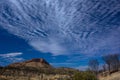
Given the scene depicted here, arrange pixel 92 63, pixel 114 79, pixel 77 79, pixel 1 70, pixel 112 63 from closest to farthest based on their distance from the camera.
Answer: pixel 77 79 < pixel 114 79 < pixel 112 63 < pixel 92 63 < pixel 1 70

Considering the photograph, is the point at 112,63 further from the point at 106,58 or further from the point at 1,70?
the point at 1,70

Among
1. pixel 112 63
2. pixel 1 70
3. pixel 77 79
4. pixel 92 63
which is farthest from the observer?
pixel 1 70

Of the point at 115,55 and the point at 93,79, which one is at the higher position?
the point at 115,55

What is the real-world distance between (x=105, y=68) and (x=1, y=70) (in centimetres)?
8695

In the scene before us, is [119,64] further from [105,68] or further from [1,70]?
[1,70]

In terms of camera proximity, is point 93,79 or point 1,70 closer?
point 93,79

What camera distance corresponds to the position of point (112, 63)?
5108 inches

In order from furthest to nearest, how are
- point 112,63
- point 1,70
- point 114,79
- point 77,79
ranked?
point 1,70 < point 112,63 < point 114,79 < point 77,79

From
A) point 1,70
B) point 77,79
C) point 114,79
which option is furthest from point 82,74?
point 1,70

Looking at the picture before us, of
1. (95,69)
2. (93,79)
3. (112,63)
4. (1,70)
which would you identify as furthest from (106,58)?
(1,70)

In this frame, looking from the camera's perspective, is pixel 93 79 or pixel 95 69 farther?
pixel 95 69

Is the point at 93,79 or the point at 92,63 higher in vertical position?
the point at 92,63

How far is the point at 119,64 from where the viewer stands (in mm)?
131625

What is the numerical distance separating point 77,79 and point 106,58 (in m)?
64.7
